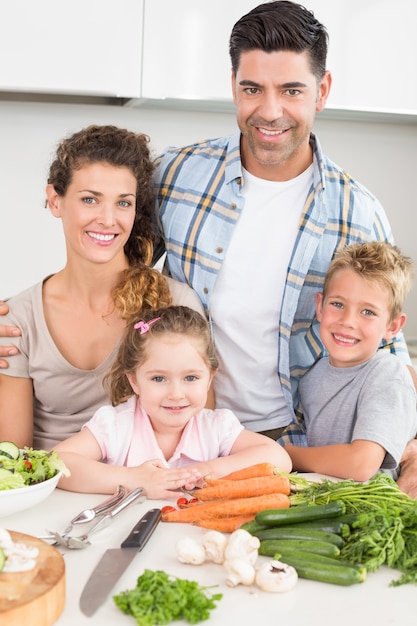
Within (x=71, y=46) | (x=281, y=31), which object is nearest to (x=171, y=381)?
(x=281, y=31)

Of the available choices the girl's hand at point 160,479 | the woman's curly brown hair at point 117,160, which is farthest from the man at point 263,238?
the girl's hand at point 160,479

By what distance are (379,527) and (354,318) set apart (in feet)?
2.30

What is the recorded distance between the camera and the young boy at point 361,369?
168 centimetres

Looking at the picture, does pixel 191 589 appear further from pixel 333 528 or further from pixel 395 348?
pixel 395 348

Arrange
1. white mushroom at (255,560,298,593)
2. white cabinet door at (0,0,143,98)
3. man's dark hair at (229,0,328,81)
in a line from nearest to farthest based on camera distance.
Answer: white mushroom at (255,560,298,593)
man's dark hair at (229,0,328,81)
white cabinet door at (0,0,143,98)

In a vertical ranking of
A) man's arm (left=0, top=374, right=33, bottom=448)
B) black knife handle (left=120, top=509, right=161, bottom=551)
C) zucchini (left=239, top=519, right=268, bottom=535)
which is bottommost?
man's arm (left=0, top=374, right=33, bottom=448)

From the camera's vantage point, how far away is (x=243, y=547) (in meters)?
1.13

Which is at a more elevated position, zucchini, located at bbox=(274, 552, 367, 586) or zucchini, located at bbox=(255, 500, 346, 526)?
zucchini, located at bbox=(255, 500, 346, 526)

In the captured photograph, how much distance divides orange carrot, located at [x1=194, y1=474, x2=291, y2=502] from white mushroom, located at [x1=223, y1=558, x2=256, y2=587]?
0.27 m

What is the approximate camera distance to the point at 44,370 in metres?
1.86

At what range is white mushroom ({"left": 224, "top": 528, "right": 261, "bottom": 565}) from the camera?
3.64ft

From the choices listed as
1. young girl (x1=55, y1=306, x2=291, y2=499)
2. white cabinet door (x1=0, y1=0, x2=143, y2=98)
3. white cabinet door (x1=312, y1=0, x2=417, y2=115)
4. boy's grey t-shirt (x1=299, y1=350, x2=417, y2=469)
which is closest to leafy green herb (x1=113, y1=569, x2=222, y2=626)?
young girl (x1=55, y1=306, x2=291, y2=499)

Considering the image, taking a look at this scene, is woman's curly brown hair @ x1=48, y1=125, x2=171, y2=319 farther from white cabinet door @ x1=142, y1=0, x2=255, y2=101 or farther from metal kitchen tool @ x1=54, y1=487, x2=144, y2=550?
white cabinet door @ x1=142, y1=0, x2=255, y2=101

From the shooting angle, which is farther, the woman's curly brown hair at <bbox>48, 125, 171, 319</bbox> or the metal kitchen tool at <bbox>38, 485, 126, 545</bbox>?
the woman's curly brown hair at <bbox>48, 125, 171, 319</bbox>
